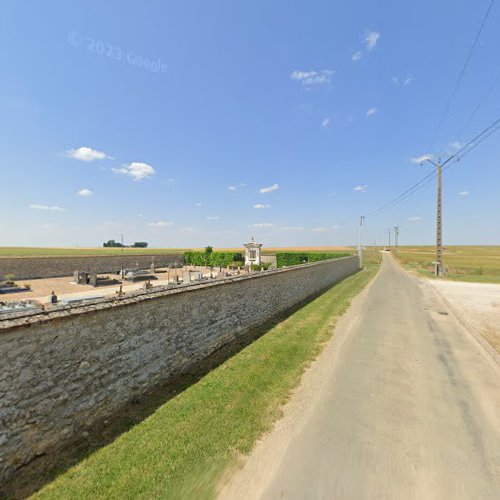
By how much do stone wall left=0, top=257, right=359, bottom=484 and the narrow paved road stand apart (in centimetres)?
342

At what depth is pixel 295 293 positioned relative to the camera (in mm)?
15648

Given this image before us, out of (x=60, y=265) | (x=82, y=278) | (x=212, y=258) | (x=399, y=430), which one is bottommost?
(x=399, y=430)

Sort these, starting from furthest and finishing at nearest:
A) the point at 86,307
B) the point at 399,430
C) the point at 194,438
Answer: the point at 86,307 → the point at 399,430 → the point at 194,438

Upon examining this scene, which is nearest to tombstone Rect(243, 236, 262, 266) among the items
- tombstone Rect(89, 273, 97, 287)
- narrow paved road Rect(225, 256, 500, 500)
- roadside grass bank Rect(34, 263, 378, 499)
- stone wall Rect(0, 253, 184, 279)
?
stone wall Rect(0, 253, 184, 279)

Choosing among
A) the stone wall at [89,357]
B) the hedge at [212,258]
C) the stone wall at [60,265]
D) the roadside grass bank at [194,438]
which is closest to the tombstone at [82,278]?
the stone wall at [60,265]

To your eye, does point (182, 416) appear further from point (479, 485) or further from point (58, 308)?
point (479, 485)

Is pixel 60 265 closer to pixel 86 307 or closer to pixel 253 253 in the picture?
pixel 253 253

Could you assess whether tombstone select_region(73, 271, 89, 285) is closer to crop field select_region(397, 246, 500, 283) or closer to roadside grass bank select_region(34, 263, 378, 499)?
roadside grass bank select_region(34, 263, 378, 499)

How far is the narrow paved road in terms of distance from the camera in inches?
148

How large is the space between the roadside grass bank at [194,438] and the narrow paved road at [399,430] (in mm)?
755

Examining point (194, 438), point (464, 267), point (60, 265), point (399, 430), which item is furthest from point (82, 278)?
point (464, 267)

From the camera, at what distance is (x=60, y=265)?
29.1 metres

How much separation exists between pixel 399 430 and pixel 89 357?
6.04 m

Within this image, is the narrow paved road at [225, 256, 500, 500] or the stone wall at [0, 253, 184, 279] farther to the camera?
the stone wall at [0, 253, 184, 279]
